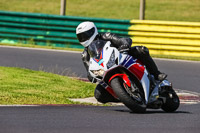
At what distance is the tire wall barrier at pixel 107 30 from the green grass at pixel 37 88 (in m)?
5.71

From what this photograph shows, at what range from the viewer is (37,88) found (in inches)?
470

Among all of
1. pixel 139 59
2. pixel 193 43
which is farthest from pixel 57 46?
pixel 139 59

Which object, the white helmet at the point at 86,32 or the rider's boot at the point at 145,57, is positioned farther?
the rider's boot at the point at 145,57

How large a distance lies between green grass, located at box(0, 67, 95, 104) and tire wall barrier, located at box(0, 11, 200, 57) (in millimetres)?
5714

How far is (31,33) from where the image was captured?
20.3 metres

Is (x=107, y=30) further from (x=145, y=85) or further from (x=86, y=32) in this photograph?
(x=145, y=85)

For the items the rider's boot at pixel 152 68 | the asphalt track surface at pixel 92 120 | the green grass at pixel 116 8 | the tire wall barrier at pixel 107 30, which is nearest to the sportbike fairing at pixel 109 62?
the rider's boot at pixel 152 68

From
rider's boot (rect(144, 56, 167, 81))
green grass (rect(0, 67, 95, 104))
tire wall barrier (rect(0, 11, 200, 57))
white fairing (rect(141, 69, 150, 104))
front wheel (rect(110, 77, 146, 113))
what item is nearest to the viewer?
front wheel (rect(110, 77, 146, 113))

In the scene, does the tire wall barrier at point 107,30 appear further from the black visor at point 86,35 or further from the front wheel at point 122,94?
the front wheel at point 122,94

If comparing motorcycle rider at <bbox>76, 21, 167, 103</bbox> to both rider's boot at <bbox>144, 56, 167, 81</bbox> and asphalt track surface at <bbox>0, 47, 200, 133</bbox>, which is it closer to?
rider's boot at <bbox>144, 56, 167, 81</bbox>

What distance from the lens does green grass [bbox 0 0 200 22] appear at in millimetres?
31516

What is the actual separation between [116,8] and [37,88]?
71.3 ft

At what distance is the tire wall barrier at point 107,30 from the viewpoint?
1859cm

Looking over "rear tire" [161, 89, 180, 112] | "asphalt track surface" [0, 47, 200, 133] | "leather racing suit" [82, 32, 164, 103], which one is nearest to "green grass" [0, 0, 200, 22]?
"asphalt track surface" [0, 47, 200, 133]
